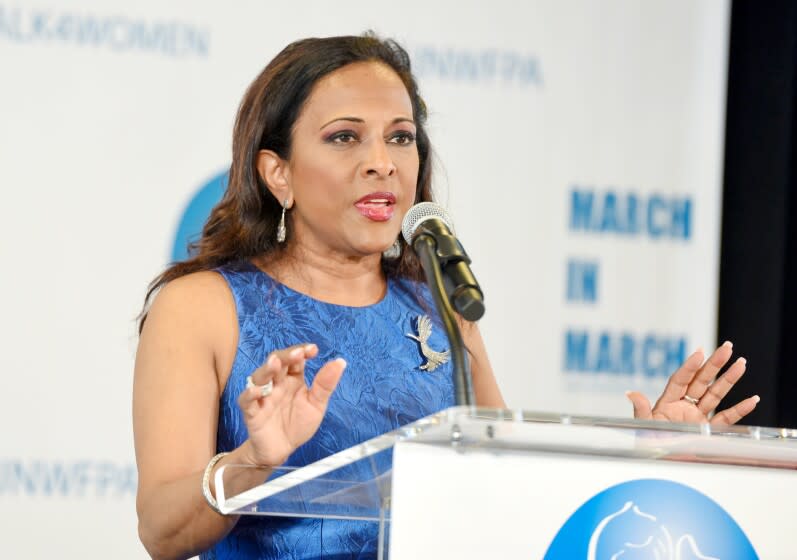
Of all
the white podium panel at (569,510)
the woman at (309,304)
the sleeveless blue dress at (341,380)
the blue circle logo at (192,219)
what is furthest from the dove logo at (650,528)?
the blue circle logo at (192,219)

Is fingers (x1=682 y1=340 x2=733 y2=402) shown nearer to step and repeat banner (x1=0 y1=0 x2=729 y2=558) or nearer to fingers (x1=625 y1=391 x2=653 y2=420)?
fingers (x1=625 y1=391 x2=653 y2=420)

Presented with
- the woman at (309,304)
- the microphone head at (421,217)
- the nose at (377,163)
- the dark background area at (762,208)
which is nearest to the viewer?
the microphone head at (421,217)

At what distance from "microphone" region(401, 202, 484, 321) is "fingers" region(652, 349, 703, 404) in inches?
23.4

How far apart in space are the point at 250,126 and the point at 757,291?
2.21 m

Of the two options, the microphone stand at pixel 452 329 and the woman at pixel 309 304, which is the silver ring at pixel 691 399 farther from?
the microphone stand at pixel 452 329

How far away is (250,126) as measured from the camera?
99.4 inches

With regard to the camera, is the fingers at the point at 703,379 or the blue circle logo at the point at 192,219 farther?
the blue circle logo at the point at 192,219

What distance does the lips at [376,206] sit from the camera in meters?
2.36

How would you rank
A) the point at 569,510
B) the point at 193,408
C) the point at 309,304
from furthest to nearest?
1. the point at 309,304
2. the point at 193,408
3. the point at 569,510

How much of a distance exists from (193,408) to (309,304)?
1.51 ft

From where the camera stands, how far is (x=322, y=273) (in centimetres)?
252

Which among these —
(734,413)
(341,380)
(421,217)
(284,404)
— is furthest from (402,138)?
(284,404)

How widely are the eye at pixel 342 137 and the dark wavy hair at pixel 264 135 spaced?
0.11 meters

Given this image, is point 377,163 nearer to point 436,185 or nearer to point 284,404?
point 284,404
